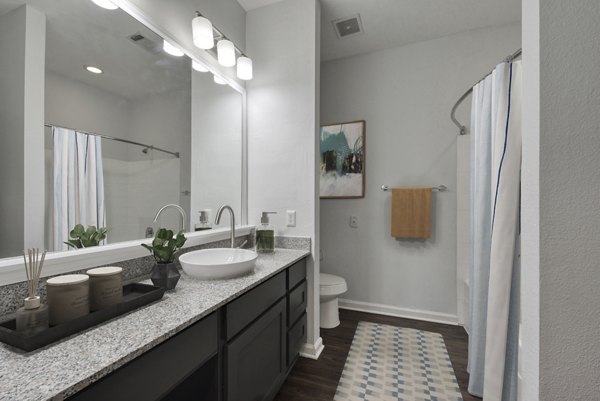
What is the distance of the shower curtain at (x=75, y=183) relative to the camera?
969 mm

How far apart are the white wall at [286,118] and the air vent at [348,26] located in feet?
1.10

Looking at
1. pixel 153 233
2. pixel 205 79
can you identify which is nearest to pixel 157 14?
pixel 205 79

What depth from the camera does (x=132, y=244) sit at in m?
1.17

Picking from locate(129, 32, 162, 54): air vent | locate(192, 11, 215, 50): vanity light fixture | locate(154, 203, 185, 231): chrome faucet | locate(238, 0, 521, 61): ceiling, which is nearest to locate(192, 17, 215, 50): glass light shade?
locate(192, 11, 215, 50): vanity light fixture

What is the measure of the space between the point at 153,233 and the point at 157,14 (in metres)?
1.12

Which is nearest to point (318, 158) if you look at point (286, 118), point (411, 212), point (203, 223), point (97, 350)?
point (286, 118)

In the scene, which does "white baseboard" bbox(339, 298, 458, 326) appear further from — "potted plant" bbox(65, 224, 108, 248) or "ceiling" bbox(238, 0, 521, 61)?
"ceiling" bbox(238, 0, 521, 61)

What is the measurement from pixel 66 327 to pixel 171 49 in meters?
1.41

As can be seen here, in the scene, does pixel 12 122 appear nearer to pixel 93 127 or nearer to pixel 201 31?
pixel 93 127

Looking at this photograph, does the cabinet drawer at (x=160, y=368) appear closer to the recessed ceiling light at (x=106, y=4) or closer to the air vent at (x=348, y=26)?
the recessed ceiling light at (x=106, y=4)
